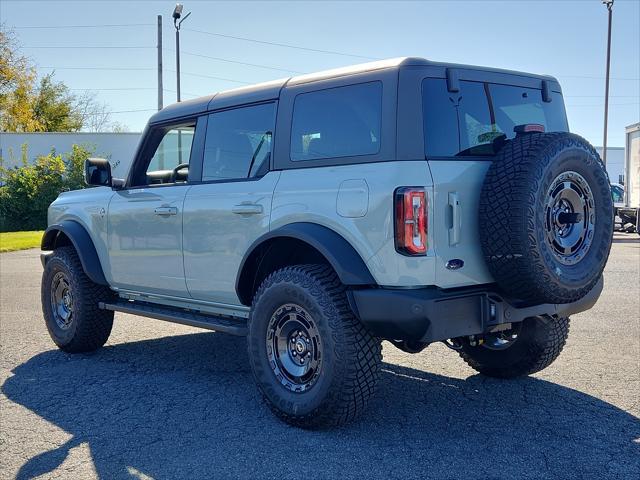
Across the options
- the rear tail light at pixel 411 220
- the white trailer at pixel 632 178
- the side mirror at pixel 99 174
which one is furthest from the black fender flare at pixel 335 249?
the white trailer at pixel 632 178

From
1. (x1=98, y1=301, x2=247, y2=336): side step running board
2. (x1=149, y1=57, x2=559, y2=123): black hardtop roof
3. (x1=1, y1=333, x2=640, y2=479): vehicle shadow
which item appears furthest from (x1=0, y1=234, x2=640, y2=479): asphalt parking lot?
(x1=149, y1=57, x2=559, y2=123): black hardtop roof

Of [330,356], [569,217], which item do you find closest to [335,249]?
[330,356]

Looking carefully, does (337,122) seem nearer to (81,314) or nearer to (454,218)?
(454,218)

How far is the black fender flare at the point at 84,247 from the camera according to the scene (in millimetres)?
6051

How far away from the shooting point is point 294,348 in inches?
169

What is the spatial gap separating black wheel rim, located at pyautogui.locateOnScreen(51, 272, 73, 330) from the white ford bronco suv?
1.56 m

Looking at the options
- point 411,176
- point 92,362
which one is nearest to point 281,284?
point 411,176

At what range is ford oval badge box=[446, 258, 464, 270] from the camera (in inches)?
149

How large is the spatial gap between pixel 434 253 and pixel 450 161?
52 cm

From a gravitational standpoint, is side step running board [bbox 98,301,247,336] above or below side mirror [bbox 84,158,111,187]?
below

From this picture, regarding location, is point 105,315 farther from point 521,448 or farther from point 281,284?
point 521,448

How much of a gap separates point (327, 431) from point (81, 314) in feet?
9.58

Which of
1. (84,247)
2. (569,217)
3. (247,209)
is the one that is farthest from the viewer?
(84,247)

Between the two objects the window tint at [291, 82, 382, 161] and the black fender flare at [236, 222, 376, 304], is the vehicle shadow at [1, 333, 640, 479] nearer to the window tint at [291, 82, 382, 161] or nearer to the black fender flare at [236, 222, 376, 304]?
the black fender flare at [236, 222, 376, 304]
